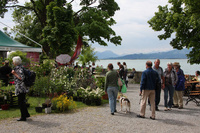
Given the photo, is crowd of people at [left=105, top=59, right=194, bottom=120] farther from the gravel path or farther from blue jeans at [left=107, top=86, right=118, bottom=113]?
the gravel path

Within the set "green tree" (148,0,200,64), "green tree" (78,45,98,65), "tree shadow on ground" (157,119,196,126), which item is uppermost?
"green tree" (148,0,200,64)

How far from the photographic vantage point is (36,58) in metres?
20.3

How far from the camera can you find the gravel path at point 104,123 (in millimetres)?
5789


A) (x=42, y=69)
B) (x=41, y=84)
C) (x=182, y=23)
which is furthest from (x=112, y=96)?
(x=182, y=23)

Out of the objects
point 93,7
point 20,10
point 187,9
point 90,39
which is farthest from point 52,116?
point 20,10

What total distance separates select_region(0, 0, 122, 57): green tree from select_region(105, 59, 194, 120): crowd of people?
500 inches

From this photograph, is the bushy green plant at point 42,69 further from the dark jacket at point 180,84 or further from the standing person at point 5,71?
the dark jacket at point 180,84

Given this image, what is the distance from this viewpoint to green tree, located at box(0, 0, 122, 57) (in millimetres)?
20188

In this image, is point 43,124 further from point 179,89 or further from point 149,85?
point 179,89

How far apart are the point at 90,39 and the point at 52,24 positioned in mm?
5671

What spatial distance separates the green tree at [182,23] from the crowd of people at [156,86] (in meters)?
10.7

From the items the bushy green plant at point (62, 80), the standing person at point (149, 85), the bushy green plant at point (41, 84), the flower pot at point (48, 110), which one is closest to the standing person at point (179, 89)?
the standing person at point (149, 85)

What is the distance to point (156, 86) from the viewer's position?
7.75 m

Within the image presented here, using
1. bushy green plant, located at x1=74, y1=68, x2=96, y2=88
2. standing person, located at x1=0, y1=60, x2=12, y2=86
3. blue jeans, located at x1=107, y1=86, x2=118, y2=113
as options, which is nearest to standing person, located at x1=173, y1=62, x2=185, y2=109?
blue jeans, located at x1=107, y1=86, x2=118, y2=113
